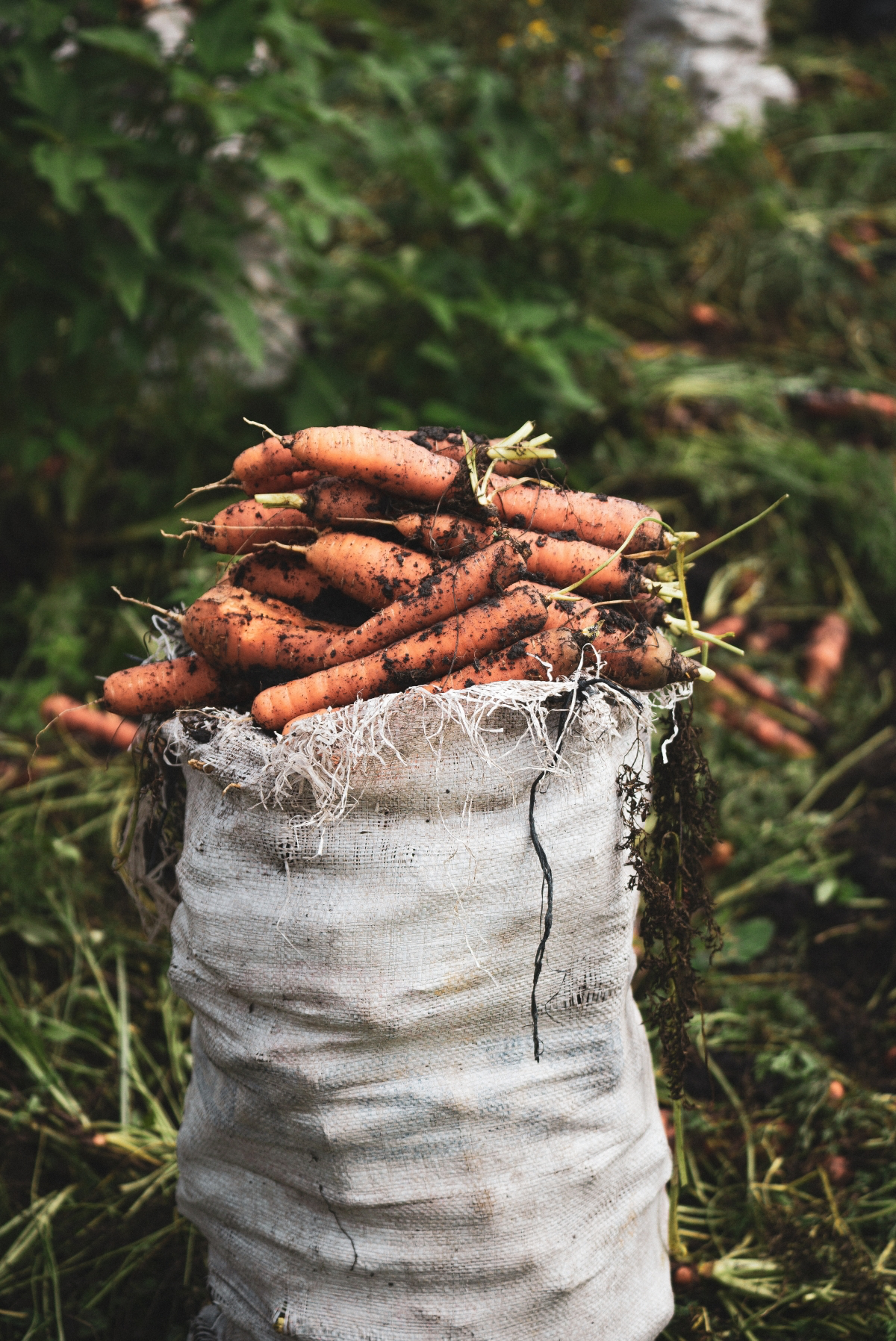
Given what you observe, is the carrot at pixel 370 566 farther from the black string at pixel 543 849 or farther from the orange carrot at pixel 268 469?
the black string at pixel 543 849

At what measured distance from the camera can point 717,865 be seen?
2.70 meters

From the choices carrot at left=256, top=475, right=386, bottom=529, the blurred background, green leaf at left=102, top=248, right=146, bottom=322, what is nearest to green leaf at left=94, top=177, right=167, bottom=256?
the blurred background

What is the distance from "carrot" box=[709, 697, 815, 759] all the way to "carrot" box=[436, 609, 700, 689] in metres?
1.73

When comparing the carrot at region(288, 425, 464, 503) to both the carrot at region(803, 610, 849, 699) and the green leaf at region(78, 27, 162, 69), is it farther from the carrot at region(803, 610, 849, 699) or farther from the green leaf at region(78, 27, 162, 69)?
the carrot at region(803, 610, 849, 699)

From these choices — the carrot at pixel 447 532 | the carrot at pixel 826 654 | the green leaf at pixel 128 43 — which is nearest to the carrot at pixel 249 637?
the carrot at pixel 447 532

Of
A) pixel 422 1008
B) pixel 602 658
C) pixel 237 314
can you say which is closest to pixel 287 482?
pixel 602 658

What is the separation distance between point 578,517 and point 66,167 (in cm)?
185

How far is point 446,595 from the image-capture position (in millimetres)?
1488

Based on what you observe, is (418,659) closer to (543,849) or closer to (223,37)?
(543,849)

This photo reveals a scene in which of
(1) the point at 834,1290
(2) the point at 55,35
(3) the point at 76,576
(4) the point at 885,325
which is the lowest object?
(1) the point at 834,1290

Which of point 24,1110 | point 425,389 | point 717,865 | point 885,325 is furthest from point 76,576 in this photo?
point 885,325

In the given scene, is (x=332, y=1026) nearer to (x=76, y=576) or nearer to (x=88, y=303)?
(x=88, y=303)

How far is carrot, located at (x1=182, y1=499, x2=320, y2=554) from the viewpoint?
1.67m

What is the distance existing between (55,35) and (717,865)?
2951 millimetres
